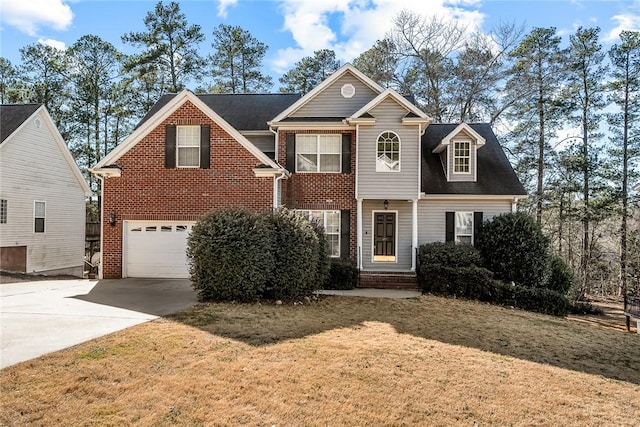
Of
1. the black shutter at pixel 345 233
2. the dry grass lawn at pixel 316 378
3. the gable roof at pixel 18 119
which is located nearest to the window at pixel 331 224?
the black shutter at pixel 345 233

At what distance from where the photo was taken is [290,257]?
34.1 feet

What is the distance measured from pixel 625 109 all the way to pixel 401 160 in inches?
591

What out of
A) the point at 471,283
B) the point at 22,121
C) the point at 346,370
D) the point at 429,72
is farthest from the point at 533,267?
the point at 22,121

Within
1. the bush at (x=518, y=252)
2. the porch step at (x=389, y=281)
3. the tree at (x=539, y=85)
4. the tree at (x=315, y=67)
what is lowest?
the porch step at (x=389, y=281)

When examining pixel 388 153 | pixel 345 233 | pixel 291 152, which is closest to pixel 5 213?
pixel 291 152

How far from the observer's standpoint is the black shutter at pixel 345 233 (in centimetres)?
1515

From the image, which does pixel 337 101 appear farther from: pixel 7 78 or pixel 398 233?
pixel 7 78

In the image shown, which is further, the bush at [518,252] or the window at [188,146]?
the bush at [518,252]

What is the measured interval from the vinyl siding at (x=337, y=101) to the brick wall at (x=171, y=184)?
3.52 metres

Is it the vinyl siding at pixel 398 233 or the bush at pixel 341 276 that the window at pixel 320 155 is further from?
the bush at pixel 341 276

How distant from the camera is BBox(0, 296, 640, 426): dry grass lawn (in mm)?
4219

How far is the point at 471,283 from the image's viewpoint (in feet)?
42.5

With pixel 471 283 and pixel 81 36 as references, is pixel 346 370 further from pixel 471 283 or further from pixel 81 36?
pixel 81 36

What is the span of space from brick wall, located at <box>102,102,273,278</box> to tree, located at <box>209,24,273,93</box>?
718 inches
